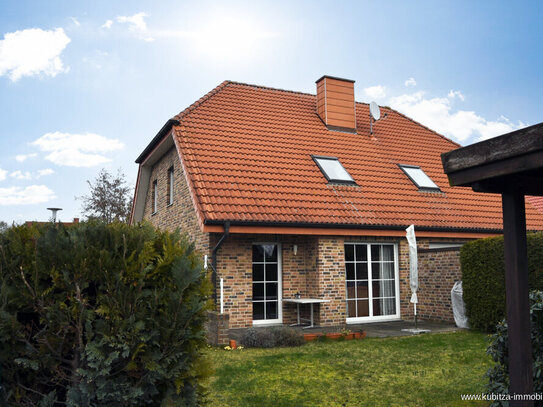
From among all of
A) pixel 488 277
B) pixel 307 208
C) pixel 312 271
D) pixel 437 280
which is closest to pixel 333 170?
pixel 307 208

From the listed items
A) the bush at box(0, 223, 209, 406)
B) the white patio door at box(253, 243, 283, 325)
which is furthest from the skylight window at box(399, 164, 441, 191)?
the bush at box(0, 223, 209, 406)

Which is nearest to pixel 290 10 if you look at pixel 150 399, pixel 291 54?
pixel 291 54

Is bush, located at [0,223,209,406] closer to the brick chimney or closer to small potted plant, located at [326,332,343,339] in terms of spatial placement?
small potted plant, located at [326,332,343,339]

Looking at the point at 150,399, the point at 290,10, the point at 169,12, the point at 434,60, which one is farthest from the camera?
the point at 434,60

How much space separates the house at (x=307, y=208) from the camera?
11609 millimetres

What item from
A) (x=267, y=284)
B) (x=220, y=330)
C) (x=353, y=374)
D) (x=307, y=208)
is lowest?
(x=353, y=374)

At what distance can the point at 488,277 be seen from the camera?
1033cm

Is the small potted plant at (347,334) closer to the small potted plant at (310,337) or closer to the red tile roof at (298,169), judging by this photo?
the small potted plant at (310,337)

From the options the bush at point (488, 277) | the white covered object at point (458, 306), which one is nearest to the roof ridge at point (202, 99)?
the bush at point (488, 277)

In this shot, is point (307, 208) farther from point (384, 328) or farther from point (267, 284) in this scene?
point (384, 328)

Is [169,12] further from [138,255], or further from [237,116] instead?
[138,255]

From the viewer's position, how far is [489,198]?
1612 centimetres

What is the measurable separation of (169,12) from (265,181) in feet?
15.2

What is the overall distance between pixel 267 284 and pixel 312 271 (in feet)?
3.94
